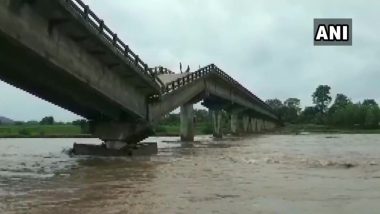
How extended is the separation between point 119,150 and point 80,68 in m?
8.45

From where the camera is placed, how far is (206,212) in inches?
472

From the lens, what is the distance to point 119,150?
34688mm

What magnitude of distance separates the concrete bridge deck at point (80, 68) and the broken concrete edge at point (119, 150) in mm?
653

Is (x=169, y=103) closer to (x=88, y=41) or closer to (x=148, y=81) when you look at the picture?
(x=148, y=81)

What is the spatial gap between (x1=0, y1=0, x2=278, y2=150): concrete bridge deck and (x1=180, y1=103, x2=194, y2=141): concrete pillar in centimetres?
2058

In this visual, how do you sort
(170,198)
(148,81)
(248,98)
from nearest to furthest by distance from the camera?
(170,198) → (148,81) → (248,98)

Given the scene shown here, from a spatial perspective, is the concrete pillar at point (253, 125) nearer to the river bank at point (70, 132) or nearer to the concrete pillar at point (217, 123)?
the river bank at point (70, 132)

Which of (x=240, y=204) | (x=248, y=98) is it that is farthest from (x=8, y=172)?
(x=248, y=98)

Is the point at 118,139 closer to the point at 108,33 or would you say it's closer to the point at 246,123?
the point at 108,33

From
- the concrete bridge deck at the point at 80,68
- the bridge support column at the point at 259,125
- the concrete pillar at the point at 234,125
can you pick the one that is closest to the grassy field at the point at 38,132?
the concrete pillar at the point at 234,125

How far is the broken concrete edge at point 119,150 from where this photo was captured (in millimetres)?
34625

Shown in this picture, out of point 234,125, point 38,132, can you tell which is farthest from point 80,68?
point 38,132

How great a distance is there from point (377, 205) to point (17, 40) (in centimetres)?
1502

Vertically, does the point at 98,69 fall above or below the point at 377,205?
above
